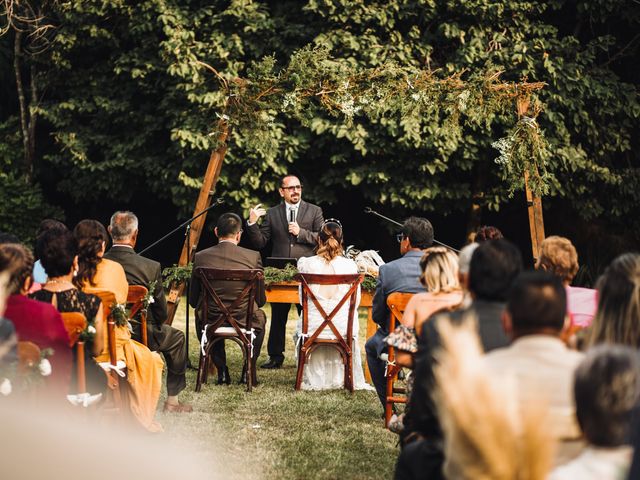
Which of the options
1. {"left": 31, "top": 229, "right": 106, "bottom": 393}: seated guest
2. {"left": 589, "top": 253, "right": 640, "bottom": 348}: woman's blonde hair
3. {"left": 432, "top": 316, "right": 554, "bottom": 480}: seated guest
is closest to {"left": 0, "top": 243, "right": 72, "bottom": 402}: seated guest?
{"left": 31, "top": 229, "right": 106, "bottom": 393}: seated guest

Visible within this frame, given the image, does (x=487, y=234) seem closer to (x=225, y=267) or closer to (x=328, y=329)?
(x=328, y=329)

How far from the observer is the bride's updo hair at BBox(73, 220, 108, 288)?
6.32 metres

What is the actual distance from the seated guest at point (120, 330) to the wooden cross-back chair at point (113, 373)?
0.09 m

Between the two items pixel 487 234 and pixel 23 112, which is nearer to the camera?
pixel 487 234

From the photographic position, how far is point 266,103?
10859 mm

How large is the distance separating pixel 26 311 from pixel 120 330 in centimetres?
174

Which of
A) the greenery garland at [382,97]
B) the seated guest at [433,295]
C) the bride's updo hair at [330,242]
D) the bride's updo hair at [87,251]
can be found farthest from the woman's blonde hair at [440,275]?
the greenery garland at [382,97]

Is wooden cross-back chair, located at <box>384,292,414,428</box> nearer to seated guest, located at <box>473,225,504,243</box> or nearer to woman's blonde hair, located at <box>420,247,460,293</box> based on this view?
seated guest, located at <box>473,225,504,243</box>

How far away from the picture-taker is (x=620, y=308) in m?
3.66

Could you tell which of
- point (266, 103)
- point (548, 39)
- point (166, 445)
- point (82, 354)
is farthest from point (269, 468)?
point (548, 39)

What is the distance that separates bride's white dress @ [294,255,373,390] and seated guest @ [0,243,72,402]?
4302 millimetres

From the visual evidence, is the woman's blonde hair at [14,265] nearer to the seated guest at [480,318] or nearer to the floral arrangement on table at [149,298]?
the floral arrangement on table at [149,298]

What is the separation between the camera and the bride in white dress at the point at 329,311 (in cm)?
902

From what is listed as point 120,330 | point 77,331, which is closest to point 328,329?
point 120,330
